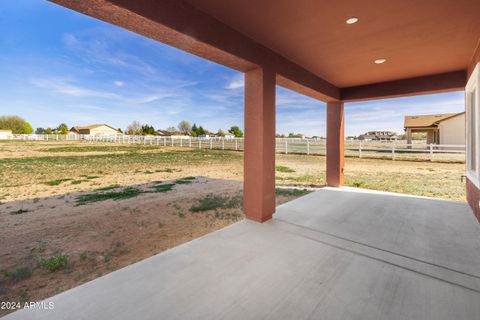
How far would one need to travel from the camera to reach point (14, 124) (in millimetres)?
50906

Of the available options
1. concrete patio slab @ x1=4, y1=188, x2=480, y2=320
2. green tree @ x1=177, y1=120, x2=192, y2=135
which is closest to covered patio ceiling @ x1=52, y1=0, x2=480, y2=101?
concrete patio slab @ x1=4, y1=188, x2=480, y2=320

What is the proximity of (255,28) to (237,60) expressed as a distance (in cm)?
44

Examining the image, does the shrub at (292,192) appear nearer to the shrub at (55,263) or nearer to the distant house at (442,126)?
the shrub at (55,263)

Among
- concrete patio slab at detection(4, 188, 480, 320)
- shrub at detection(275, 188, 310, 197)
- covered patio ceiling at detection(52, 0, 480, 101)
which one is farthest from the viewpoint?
shrub at detection(275, 188, 310, 197)

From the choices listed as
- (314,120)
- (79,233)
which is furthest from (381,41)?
(314,120)

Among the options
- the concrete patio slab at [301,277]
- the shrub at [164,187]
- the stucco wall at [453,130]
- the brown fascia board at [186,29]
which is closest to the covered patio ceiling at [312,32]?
the brown fascia board at [186,29]

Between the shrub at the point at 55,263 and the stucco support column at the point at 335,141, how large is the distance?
584 cm

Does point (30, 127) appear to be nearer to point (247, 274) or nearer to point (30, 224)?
point (30, 224)

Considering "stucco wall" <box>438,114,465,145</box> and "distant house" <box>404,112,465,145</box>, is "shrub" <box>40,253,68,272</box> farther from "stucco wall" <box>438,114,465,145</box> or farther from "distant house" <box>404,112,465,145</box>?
"stucco wall" <box>438,114,465,145</box>

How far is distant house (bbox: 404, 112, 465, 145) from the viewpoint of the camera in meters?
17.1

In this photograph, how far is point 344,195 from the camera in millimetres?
4984

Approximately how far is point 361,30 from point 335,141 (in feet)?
11.8

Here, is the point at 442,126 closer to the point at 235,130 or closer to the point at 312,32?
the point at 312,32

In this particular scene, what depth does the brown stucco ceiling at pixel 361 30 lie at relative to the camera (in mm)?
2230
